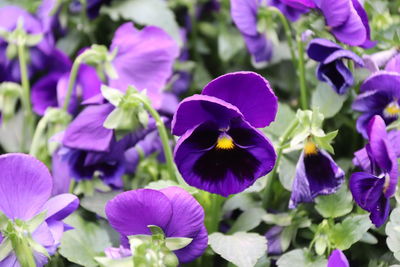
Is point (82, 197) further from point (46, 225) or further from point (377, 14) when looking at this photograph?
point (377, 14)

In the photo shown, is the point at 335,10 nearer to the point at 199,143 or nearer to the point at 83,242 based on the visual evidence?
the point at 199,143

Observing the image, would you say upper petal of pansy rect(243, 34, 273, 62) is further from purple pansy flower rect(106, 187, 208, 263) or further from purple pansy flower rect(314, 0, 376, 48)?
purple pansy flower rect(106, 187, 208, 263)

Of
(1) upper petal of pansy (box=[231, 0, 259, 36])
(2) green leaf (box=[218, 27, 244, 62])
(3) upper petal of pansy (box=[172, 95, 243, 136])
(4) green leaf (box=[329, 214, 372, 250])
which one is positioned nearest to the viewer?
(3) upper petal of pansy (box=[172, 95, 243, 136])

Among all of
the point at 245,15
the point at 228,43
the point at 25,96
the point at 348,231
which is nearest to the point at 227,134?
the point at 348,231

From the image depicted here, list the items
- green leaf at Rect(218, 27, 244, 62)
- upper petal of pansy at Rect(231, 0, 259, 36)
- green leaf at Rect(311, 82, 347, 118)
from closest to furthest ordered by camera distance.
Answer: green leaf at Rect(311, 82, 347, 118)
upper petal of pansy at Rect(231, 0, 259, 36)
green leaf at Rect(218, 27, 244, 62)

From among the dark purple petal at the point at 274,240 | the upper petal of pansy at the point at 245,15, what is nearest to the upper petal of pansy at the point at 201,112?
the dark purple petal at the point at 274,240

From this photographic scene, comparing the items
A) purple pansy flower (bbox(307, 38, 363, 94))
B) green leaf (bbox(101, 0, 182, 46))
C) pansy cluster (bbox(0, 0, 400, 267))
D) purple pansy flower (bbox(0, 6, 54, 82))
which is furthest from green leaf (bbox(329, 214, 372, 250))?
purple pansy flower (bbox(0, 6, 54, 82))

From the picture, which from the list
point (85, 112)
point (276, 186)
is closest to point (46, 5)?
point (85, 112)
